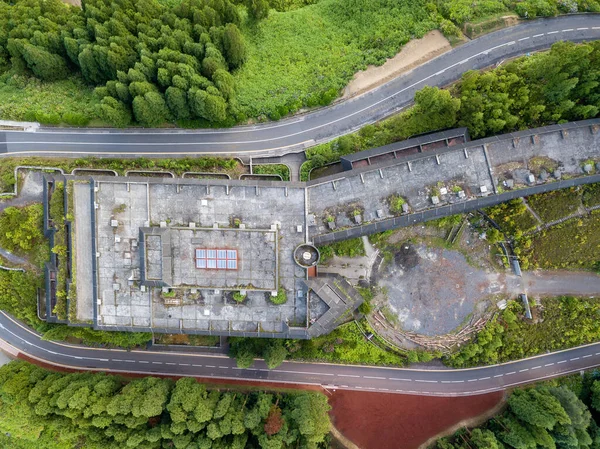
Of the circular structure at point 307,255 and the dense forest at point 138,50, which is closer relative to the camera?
the circular structure at point 307,255

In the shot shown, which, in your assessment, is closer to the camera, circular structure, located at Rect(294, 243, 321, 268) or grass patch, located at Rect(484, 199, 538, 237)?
circular structure, located at Rect(294, 243, 321, 268)

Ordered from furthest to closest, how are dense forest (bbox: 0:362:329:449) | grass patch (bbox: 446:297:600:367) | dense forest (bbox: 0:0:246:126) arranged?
grass patch (bbox: 446:297:600:367)
dense forest (bbox: 0:0:246:126)
dense forest (bbox: 0:362:329:449)

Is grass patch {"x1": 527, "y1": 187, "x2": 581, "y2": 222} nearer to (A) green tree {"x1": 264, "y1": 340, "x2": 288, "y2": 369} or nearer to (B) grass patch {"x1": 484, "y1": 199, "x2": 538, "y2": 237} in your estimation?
(B) grass patch {"x1": 484, "y1": 199, "x2": 538, "y2": 237}

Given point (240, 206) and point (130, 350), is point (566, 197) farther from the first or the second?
point (130, 350)

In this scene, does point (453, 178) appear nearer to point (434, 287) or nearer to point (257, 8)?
point (434, 287)

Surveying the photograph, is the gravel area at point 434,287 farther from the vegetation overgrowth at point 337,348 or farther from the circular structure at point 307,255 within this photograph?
the circular structure at point 307,255

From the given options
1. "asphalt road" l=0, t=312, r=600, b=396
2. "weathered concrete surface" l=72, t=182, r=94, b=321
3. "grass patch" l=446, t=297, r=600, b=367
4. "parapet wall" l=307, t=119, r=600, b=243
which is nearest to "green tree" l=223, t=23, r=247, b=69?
"parapet wall" l=307, t=119, r=600, b=243

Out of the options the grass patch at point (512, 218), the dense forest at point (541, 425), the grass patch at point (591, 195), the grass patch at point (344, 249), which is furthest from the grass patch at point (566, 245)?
the grass patch at point (344, 249)
